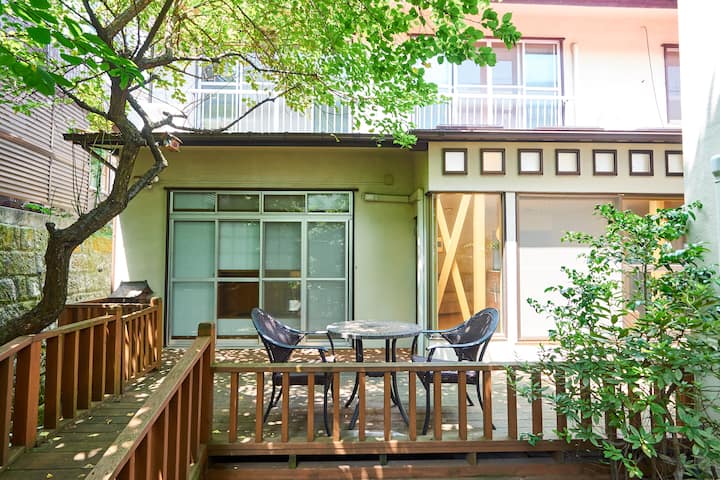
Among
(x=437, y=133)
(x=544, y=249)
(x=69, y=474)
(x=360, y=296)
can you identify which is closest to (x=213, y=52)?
(x=437, y=133)

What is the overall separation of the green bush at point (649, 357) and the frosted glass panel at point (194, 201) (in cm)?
530

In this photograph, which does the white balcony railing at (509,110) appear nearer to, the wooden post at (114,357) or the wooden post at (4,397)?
the wooden post at (114,357)

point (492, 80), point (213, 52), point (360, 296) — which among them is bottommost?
point (360, 296)

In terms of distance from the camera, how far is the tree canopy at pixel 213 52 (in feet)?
8.29

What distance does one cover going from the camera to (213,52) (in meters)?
5.37

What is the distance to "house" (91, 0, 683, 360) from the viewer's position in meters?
5.68

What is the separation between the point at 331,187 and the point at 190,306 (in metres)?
2.88

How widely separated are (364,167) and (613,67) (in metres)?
4.94

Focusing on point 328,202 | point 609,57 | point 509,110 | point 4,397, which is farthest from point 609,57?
point 4,397

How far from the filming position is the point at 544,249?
585cm

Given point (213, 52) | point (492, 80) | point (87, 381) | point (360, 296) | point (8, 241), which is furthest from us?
point (492, 80)

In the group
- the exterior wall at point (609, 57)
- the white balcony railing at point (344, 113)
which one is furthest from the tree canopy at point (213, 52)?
the exterior wall at point (609, 57)

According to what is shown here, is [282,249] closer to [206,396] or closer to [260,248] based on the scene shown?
[260,248]

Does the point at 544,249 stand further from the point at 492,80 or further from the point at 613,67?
the point at 613,67
